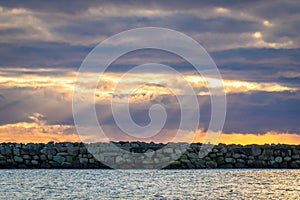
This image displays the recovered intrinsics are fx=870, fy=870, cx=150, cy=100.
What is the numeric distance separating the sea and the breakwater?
34.9 inches

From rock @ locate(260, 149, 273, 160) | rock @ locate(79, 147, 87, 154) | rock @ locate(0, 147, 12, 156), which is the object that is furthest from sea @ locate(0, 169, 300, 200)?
rock @ locate(0, 147, 12, 156)

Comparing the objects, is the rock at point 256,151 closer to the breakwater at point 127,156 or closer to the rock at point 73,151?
the breakwater at point 127,156

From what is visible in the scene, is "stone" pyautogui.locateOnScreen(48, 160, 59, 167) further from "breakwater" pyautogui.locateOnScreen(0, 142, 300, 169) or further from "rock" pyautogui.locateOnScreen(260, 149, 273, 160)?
"rock" pyautogui.locateOnScreen(260, 149, 273, 160)

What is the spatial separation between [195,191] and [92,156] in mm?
11373

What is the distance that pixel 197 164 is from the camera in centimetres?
4297

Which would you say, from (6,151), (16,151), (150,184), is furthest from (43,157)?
(150,184)

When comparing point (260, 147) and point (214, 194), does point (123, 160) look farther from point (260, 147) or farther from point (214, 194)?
point (214, 194)

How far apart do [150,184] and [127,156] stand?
853 centimetres

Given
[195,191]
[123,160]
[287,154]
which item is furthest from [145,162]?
[195,191]

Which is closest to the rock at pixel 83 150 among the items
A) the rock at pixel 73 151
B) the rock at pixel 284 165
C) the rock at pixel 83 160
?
the rock at pixel 73 151

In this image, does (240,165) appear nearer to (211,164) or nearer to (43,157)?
(211,164)

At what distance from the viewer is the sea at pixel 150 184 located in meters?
30.2

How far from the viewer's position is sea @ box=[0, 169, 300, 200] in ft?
99.0

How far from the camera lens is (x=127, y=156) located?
4238 cm
